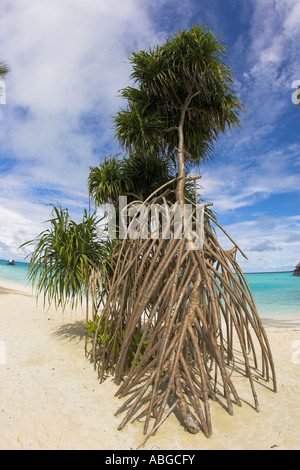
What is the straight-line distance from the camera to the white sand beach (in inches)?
86.2

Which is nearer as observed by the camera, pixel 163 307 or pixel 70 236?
pixel 163 307

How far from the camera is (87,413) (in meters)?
2.60

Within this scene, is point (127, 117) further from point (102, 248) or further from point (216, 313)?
point (216, 313)

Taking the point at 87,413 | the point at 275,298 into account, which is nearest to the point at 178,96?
the point at 87,413

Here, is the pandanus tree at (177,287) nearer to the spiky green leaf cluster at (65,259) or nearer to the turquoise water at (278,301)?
the spiky green leaf cluster at (65,259)

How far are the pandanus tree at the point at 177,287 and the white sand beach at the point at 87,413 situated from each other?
12cm

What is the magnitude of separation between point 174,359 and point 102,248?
238cm

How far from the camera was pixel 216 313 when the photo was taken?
2.68 m

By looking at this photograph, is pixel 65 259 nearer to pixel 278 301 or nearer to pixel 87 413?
pixel 87 413

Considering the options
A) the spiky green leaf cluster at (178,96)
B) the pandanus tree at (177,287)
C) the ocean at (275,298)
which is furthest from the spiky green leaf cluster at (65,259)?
the ocean at (275,298)

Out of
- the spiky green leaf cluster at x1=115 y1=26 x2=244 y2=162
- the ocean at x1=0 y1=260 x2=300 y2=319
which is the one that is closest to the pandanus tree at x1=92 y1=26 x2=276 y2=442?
the spiky green leaf cluster at x1=115 y1=26 x2=244 y2=162

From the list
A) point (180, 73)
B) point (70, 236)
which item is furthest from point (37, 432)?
point (180, 73)

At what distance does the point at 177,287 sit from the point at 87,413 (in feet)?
5.23
